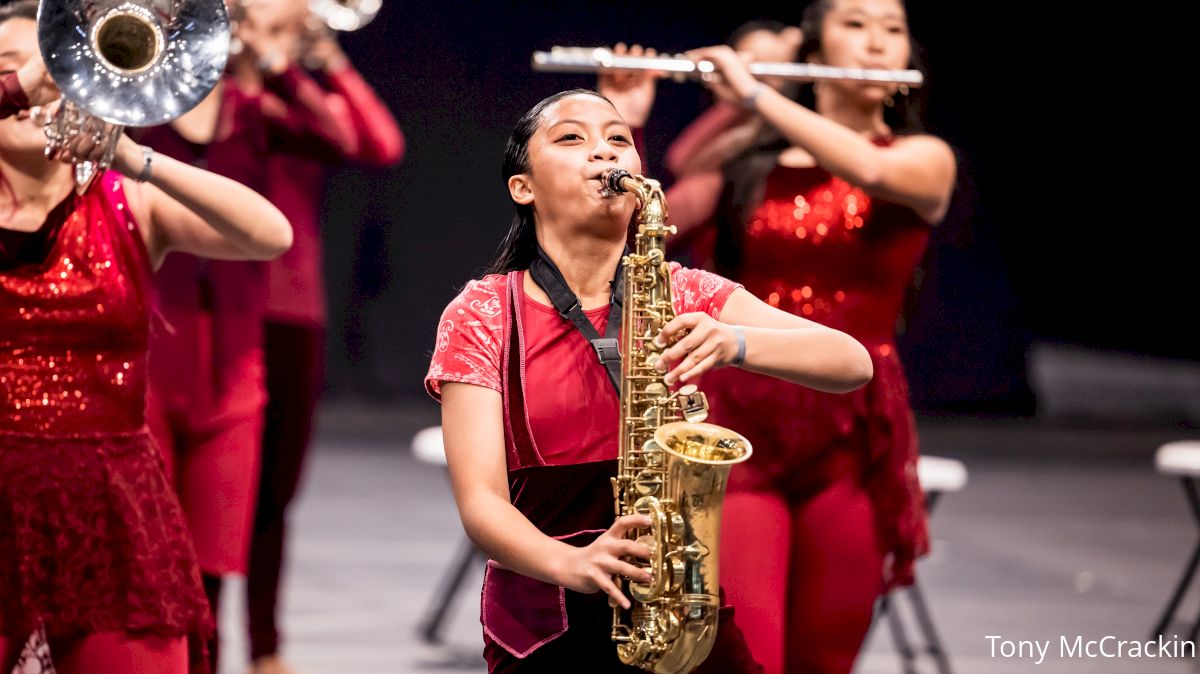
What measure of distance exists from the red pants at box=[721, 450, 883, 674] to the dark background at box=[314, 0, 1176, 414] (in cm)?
590

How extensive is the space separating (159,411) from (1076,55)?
8027mm

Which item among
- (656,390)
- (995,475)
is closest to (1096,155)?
(995,475)

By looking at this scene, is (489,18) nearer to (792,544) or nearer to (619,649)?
(792,544)

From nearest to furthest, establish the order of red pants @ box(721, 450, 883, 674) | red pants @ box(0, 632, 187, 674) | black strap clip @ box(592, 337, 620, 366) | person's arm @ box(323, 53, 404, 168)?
black strap clip @ box(592, 337, 620, 366)
red pants @ box(0, 632, 187, 674)
red pants @ box(721, 450, 883, 674)
person's arm @ box(323, 53, 404, 168)

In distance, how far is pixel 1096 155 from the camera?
10.9 m

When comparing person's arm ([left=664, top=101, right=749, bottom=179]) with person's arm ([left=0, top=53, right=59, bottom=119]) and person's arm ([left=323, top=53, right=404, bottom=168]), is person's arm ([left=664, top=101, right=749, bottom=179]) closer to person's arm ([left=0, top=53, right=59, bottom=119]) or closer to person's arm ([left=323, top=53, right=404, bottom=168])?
person's arm ([left=323, top=53, right=404, bottom=168])

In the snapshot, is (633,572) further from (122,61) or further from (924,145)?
(924,145)

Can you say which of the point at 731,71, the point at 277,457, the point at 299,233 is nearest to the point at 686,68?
the point at 731,71

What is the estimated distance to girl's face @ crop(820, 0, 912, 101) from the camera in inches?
139

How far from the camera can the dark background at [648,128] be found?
9.55 metres

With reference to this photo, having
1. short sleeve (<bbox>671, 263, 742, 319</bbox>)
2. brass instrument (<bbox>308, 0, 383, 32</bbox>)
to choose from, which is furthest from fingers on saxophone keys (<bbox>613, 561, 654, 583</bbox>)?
brass instrument (<bbox>308, 0, 383, 32</bbox>)

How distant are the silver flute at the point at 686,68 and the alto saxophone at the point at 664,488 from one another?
1.07 meters

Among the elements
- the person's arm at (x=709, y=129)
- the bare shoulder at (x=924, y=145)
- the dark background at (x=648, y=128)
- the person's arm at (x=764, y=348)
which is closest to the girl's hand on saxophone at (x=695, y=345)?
the person's arm at (x=764, y=348)

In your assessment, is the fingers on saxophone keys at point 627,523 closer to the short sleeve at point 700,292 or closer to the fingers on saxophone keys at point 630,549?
the fingers on saxophone keys at point 630,549
